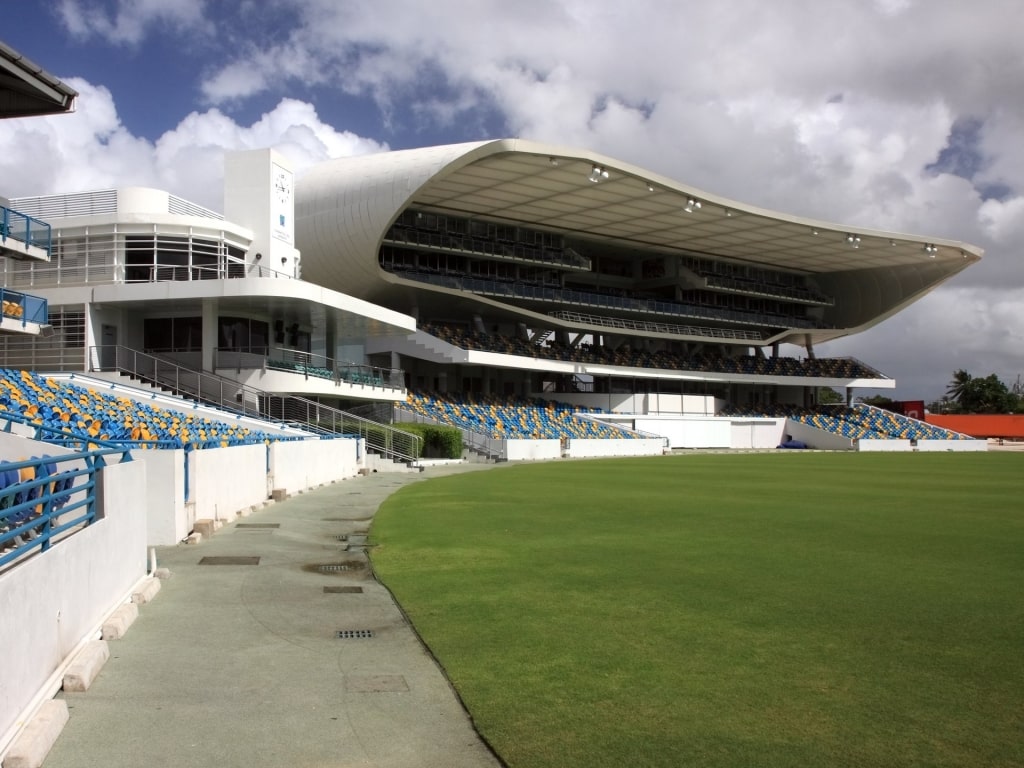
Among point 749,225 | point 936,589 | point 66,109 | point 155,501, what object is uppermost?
point 749,225

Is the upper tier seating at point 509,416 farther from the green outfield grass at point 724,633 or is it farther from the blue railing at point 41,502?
the blue railing at point 41,502

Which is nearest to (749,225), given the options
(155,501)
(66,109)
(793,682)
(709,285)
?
(709,285)

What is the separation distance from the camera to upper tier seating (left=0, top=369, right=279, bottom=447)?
686 inches

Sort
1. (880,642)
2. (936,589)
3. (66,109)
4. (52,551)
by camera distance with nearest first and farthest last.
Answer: (52,551) → (880,642) → (936,589) → (66,109)

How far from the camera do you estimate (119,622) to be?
309 inches

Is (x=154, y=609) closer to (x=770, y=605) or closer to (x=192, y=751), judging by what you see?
(x=192, y=751)

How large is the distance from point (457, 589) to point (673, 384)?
70508mm

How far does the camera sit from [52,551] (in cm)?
623

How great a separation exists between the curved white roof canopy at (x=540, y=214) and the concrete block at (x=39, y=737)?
46.3 metres

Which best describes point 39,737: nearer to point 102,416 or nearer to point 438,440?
point 102,416

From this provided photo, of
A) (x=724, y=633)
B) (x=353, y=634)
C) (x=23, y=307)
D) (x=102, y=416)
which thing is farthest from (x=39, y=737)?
(x=23, y=307)

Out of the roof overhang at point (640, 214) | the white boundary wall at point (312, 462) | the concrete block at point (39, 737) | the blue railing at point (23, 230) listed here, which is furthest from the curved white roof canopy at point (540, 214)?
the concrete block at point (39, 737)

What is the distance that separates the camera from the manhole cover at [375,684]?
20.8 ft

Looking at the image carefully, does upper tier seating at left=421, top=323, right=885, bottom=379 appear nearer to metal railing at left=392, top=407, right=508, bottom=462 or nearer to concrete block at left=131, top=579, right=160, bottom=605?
metal railing at left=392, top=407, right=508, bottom=462
